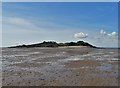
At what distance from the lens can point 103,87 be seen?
11109mm

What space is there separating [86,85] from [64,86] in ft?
3.30

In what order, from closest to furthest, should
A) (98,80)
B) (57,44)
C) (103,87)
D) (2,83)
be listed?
(103,87), (2,83), (98,80), (57,44)

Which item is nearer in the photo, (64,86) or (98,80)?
(64,86)

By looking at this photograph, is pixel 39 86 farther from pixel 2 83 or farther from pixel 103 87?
pixel 103 87

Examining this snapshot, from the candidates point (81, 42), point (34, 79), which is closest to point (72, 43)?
point (81, 42)

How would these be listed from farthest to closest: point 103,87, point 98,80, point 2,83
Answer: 1. point 98,80
2. point 2,83
3. point 103,87

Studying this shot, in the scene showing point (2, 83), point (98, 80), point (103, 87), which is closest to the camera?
point (103, 87)

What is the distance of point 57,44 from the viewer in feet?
311

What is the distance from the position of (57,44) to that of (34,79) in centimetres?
8195

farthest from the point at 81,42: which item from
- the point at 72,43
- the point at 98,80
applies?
the point at 98,80

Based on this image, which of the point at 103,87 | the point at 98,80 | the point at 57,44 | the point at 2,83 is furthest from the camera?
the point at 57,44

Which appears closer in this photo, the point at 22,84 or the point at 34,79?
the point at 22,84

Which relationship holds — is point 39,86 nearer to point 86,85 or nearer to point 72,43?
point 86,85

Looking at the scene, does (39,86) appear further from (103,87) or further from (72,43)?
(72,43)
